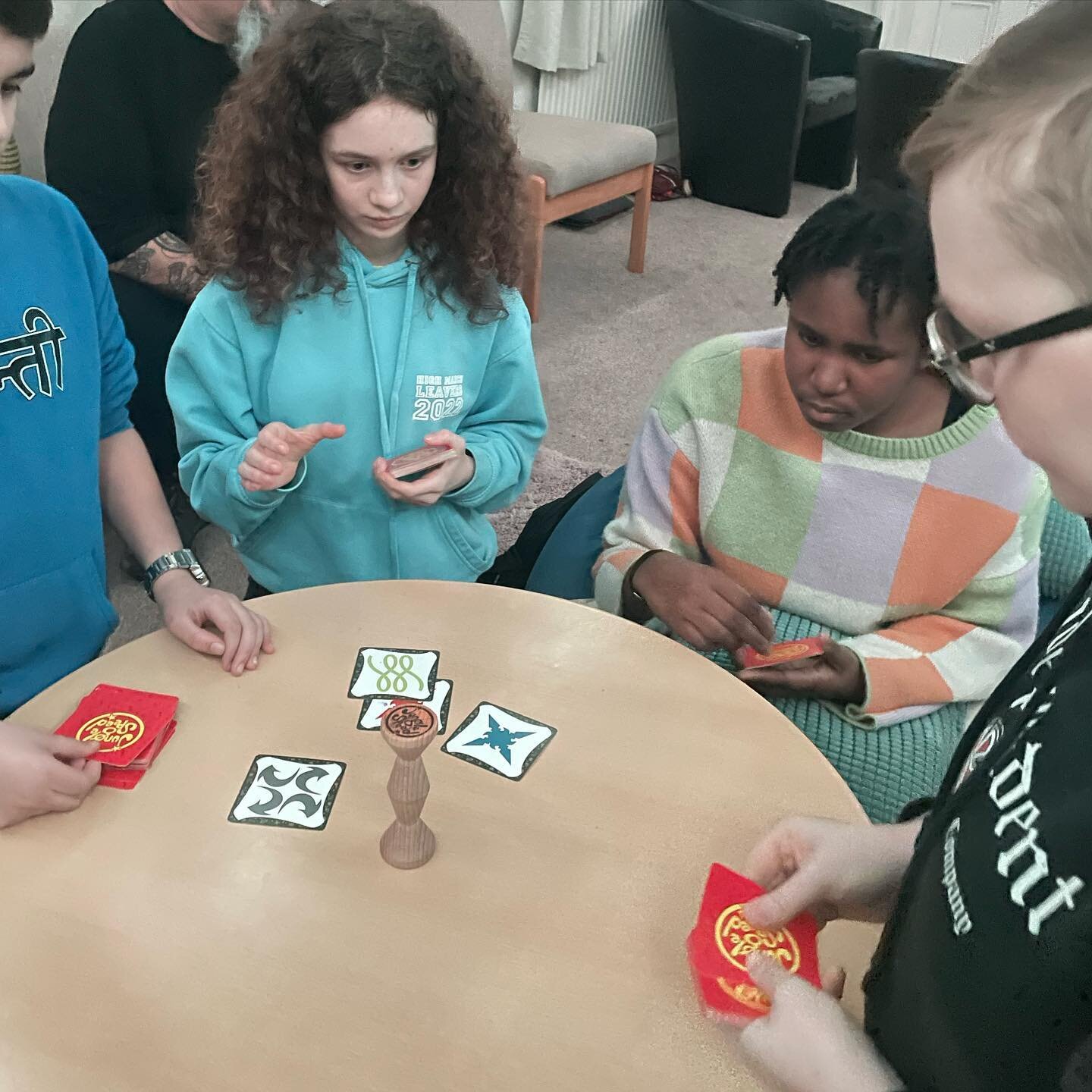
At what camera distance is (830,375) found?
1338mm

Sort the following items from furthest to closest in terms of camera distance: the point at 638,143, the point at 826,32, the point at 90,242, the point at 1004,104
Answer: the point at 826,32 < the point at 638,143 < the point at 90,242 < the point at 1004,104

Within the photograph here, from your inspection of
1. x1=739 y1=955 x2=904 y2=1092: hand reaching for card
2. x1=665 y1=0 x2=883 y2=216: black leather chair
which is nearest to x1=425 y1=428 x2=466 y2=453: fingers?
x1=739 y1=955 x2=904 y2=1092: hand reaching for card

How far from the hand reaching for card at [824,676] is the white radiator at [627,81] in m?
3.85

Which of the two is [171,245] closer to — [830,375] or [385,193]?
[385,193]

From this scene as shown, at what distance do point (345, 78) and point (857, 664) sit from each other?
1038mm

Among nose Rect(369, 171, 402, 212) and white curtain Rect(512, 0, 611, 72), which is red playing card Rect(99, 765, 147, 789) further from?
white curtain Rect(512, 0, 611, 72)

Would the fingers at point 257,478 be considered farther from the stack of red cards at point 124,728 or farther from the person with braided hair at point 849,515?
the person with braided hair at point 849,515

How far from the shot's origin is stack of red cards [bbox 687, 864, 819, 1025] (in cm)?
77

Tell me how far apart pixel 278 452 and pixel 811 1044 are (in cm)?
89

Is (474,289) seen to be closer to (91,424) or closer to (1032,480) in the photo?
(91,424)

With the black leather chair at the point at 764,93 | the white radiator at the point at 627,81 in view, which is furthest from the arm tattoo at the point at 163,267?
the black leather chair at the point at 764,93

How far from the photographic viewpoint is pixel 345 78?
51.4 inches

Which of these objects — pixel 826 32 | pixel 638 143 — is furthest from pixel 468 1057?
pixel 826 32

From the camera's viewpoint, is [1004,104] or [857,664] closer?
[1004,104]
